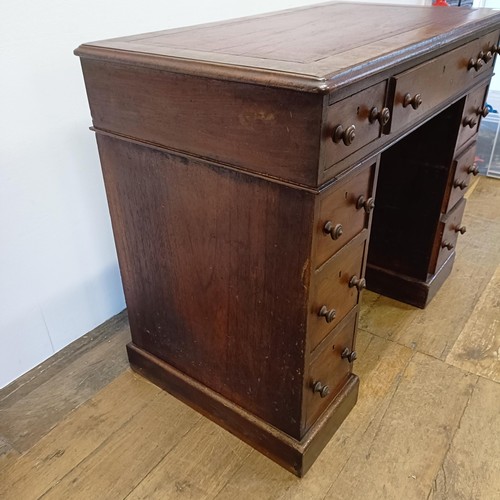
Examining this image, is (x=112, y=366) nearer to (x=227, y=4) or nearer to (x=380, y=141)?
(x=380, y=141)

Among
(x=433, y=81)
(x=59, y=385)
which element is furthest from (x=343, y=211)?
(x=59, y=385)

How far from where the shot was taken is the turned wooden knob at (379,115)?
2.74 ft

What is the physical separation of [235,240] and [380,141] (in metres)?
0.33

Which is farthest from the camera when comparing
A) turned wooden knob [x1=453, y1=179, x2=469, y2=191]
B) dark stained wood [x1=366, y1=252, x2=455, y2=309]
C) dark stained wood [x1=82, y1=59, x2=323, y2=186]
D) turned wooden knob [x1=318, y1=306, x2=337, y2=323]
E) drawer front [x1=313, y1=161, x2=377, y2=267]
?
dark stained wood [x1=366, y1=252, x2=455, y2=309]

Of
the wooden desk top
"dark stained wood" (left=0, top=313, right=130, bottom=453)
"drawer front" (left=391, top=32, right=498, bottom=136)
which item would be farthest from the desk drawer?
"dark stained wood" (left=0, top=313, right=130, bottom=453)

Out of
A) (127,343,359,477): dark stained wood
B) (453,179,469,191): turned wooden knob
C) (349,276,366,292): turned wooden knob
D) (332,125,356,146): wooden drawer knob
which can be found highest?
(332,125,356,146): wooden drawer knob

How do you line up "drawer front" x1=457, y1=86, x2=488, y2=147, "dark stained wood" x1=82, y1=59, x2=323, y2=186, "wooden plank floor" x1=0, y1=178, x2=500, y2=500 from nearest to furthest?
"dark stained wood" x1=82, y1=59, x2=323, y2=186
"wooden plank floor" x1=0, y1=178, x2=500, y2=500
"drawer front" x1=457, y1=86, x2=488, y2=147

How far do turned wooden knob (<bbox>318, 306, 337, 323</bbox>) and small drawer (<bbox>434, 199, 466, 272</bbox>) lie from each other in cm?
73

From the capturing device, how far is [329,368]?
1102mm

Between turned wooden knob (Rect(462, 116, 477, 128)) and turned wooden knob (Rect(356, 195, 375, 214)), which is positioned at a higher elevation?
turned wooden knob (Rect(356, 195, 375, 214))

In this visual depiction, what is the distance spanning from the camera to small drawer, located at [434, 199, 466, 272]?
154 cm

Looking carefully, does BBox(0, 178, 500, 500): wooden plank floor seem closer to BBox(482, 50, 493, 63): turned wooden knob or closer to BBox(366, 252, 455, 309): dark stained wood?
BBox(366, 252, 455, 309): dark stained wood

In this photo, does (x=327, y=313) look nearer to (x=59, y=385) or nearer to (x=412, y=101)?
(x=412, y=101)

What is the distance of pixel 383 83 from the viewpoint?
837mm
